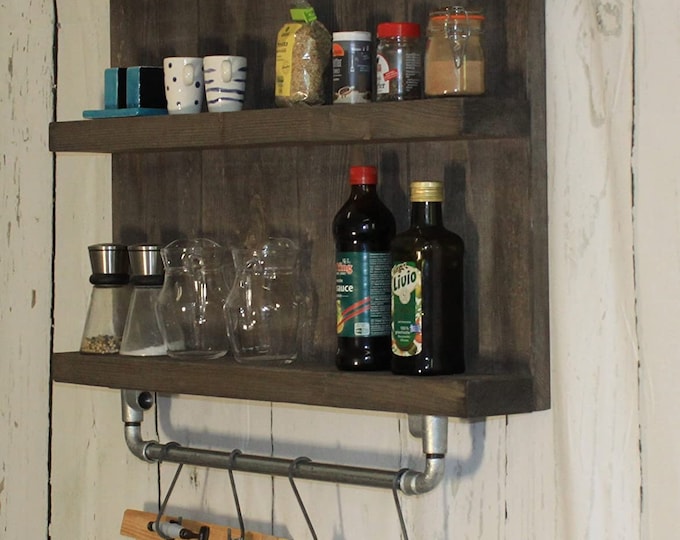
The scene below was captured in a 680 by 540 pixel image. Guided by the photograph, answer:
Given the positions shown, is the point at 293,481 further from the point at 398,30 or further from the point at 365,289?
the point at 398,30

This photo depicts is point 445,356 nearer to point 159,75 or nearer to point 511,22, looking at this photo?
point 511,22

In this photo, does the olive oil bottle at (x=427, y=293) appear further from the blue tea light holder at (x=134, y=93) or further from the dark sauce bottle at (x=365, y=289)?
the blue tea light holder at (x=134, y=93)

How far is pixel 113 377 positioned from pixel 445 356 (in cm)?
45

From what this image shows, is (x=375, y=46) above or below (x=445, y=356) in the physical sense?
above

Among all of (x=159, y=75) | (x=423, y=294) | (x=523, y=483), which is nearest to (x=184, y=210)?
(x=159, y=75)

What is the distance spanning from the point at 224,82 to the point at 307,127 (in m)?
0.17

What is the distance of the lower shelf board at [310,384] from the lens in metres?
1.13

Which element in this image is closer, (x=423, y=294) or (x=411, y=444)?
(x=423, y=294)

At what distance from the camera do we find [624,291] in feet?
3.88

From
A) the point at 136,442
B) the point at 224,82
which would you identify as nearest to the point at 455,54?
the point at 224,82

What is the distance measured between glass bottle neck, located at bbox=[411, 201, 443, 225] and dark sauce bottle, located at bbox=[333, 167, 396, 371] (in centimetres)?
7

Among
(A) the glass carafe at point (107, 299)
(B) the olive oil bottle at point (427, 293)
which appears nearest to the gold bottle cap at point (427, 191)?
(B) the olive oil bottle at point (427, 293)

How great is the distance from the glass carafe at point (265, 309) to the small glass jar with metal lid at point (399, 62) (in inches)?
10.1

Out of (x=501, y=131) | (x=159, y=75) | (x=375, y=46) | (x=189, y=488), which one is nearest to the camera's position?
(x=501, y=131)
